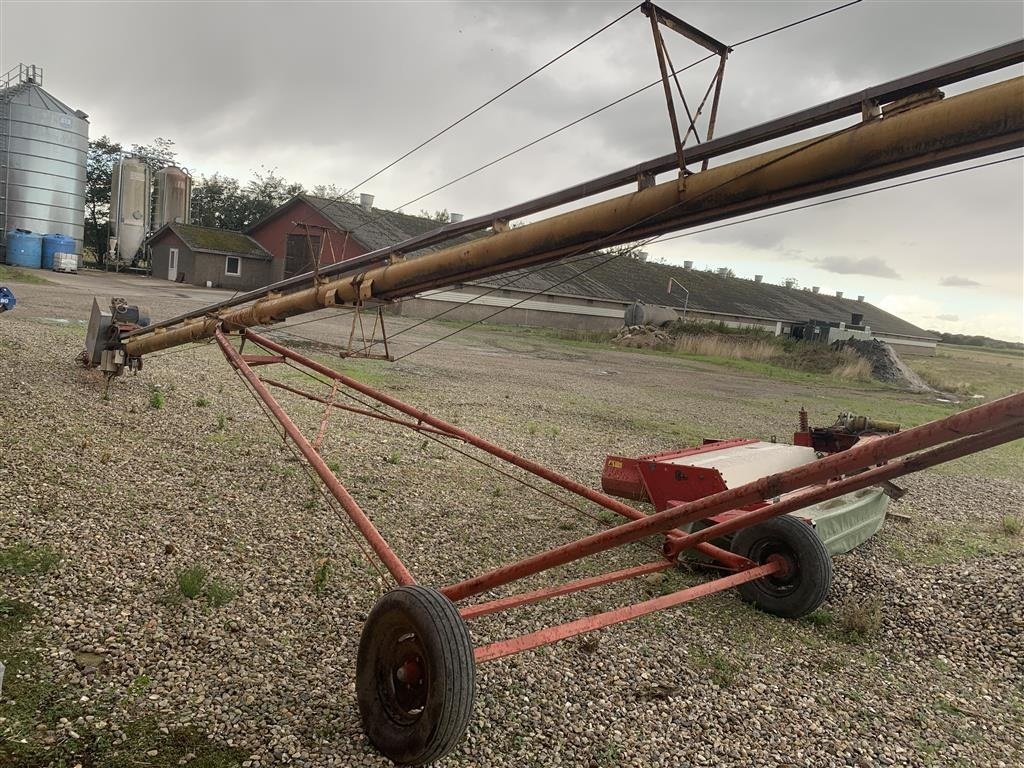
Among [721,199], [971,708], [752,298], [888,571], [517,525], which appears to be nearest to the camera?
[721,199]

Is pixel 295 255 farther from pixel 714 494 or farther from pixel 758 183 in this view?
pixel 758 183

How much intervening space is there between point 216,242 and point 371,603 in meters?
41.0

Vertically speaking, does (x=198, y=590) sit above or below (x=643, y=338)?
below

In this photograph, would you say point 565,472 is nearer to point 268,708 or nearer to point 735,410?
point 268,708

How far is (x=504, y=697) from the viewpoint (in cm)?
388

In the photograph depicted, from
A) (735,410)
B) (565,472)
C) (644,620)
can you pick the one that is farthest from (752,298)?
(644,620)

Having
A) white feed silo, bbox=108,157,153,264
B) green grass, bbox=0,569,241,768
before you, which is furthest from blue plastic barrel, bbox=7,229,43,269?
green grass, bbox=0,569,241,768

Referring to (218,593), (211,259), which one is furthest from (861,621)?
(211,259)

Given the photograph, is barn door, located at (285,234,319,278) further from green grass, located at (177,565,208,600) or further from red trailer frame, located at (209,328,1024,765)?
red trailer frame, located at (209,328,1024,765)

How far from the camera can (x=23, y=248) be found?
1468 inches

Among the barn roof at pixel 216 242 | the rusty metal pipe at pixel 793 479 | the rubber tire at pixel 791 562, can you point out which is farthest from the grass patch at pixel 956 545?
the barn roof at pixel 216 242

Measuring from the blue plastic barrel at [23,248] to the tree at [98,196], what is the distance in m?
16.5

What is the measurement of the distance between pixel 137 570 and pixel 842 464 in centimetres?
441

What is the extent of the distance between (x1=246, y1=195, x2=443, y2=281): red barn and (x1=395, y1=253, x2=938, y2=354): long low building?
4.10 meters
